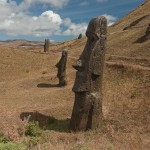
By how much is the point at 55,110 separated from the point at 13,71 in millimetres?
21829

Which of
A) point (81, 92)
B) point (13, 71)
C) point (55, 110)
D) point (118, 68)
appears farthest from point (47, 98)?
point (13, 71)

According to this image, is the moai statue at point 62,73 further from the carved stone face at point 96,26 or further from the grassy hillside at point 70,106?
the carved stone face at point 96,26

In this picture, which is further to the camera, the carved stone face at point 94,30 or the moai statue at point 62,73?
the moai statue at point 62,73

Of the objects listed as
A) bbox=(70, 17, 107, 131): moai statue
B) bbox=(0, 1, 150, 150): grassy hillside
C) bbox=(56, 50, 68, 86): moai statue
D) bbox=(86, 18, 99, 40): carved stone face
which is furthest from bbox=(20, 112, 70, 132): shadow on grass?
bbox=(56, 50, 68, 86): moai statue

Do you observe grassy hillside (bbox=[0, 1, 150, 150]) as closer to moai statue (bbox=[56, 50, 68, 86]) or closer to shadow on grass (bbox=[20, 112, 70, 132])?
shadow on grass (bbox=[20, 112, 70, 132])

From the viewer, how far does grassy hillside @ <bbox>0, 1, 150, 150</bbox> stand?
37.4 feet

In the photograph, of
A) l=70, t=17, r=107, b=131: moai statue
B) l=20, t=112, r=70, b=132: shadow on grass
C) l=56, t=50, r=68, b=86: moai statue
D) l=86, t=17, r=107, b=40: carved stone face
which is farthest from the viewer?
l=56, t=50, r=68, b=86: moai statue

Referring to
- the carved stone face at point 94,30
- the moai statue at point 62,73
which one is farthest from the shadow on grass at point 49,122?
the moai statue at point 62,73

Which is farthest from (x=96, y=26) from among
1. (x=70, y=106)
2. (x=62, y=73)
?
(x=62, y=73)

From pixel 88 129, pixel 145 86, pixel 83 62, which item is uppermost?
pixel 83 62

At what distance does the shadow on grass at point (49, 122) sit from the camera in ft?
60.4

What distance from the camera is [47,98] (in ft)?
86.4

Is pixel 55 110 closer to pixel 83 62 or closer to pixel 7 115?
pixel 7 115

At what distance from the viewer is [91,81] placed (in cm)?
1788
